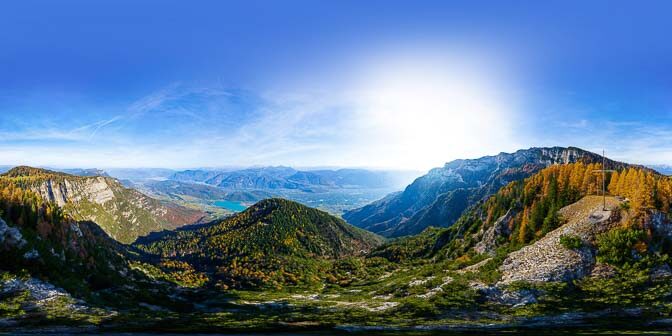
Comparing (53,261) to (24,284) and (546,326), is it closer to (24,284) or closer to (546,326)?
(24,284)

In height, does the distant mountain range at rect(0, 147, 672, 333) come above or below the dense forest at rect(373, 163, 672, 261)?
below

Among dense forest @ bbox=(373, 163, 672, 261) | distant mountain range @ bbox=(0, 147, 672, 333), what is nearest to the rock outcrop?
distant mountain range @ bbox=(0, 147, 672, 333)

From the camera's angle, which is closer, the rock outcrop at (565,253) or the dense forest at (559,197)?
the rock outcrop at (565,253)

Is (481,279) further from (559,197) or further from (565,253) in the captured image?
(559,197)

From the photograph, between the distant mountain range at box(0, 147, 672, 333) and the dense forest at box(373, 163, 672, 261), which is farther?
the dense forest at box(373, 163, 672, 261)

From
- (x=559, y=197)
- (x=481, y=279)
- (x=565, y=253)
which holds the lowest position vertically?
(x=481, y=279)

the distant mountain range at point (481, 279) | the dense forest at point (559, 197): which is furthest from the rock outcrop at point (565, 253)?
A: the dense forest at point (559, 197)

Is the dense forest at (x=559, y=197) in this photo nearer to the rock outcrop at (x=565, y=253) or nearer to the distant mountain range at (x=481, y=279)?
the distant mountain range at (x=481, y=279)

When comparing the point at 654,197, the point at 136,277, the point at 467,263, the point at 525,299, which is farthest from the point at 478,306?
the point at 136,277

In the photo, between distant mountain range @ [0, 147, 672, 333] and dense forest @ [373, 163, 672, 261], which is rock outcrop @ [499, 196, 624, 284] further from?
dense forest @ [373, 163, 672, 261]

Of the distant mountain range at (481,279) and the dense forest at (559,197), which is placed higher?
the dense forest at (559,197)

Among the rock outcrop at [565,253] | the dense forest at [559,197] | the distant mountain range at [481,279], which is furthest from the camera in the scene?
the dense forest at [559,197]

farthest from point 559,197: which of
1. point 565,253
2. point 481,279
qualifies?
point 481,279
